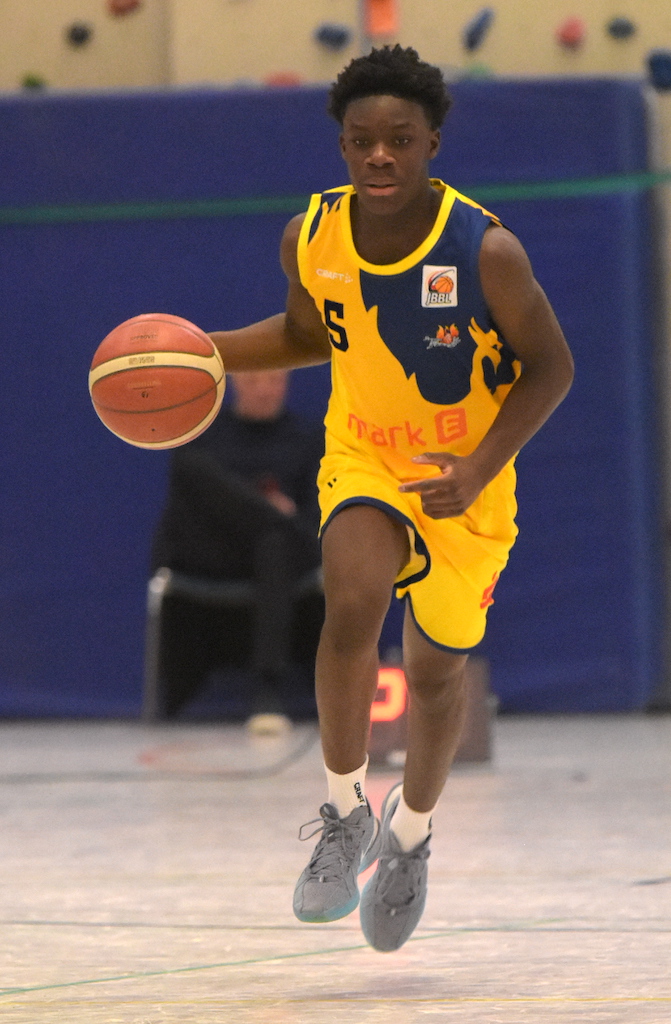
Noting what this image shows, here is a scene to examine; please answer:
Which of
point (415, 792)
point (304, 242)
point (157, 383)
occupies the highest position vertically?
point (304, 242)

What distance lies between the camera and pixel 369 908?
2.99m

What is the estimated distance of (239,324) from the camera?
6.66m

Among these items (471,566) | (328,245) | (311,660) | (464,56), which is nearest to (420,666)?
(471,566)

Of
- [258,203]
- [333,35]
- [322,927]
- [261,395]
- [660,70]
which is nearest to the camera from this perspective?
[322,927]

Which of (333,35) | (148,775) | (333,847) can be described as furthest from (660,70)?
(333,847)

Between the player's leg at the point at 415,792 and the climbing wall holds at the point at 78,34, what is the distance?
511cm

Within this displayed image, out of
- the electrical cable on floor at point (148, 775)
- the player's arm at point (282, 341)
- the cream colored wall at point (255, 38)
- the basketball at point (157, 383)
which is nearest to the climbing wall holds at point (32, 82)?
the cream colored wall at point (255, 38)

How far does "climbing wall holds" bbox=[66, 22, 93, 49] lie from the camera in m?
7.36

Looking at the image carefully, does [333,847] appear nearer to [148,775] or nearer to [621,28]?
[148,775]

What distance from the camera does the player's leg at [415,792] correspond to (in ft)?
9.75

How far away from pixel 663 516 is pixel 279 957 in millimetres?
3971

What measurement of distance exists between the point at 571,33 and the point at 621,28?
224 mm

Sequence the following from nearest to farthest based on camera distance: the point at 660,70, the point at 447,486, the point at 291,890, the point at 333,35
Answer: the point at 447,486, the point at 291,890, the point at 660,70, the point at 333,35

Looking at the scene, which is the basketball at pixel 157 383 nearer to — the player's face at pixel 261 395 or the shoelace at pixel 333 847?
the shoelace at pixel 333 847
